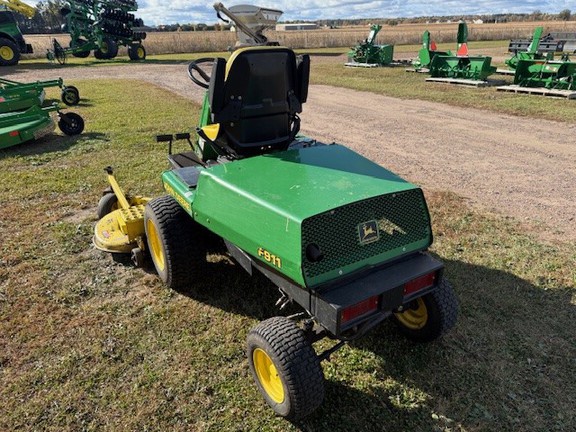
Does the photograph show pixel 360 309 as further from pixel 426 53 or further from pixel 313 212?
pixel 426 53

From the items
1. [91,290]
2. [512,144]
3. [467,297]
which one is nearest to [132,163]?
[91,290]

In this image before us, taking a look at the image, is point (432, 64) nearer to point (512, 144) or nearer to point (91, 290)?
point (512, 144)

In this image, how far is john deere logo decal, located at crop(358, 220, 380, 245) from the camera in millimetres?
2268

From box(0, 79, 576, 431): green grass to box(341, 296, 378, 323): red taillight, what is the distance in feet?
2.08

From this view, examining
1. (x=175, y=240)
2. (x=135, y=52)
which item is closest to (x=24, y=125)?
(x=175, y=240)

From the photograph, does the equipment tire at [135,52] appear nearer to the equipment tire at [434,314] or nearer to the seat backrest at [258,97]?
the seat backrest at [258,97]

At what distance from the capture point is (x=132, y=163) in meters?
6.40

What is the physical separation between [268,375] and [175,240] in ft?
3.89

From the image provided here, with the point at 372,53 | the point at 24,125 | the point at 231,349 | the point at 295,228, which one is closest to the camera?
the point at 295,228

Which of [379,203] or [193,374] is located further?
[193,374]

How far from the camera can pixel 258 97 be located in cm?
304

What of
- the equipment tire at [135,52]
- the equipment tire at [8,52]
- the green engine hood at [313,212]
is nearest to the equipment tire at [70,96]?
the green engine hood at [313,212]

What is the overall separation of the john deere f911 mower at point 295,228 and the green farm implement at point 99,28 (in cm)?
2301

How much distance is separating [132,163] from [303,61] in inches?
159
